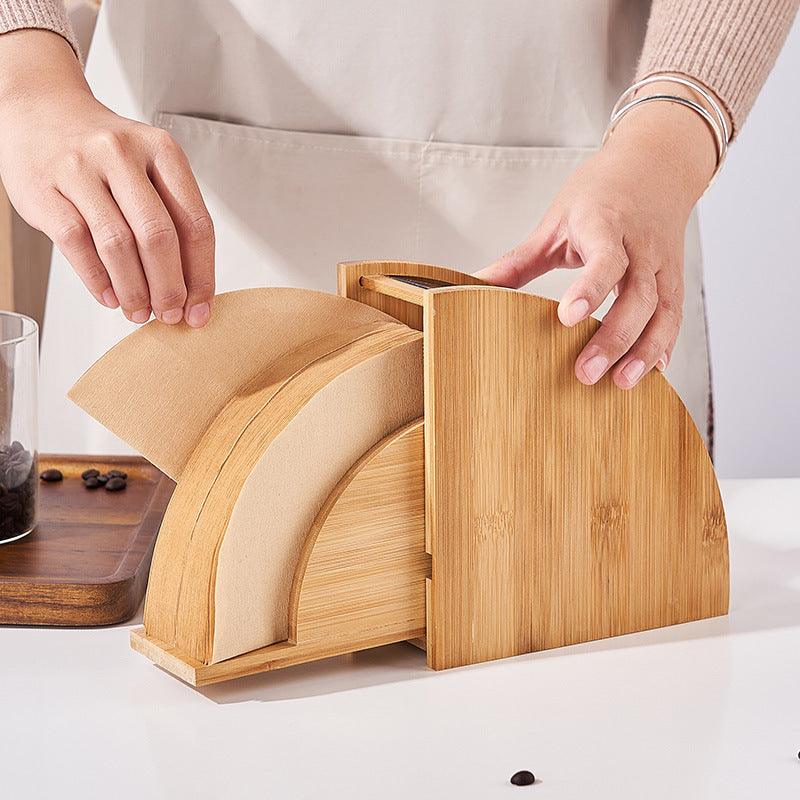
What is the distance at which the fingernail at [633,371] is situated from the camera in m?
0.75

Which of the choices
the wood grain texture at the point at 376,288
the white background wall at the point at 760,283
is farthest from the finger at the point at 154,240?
the white background wall at the point at 760,283

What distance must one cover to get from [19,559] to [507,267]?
403 millimetres

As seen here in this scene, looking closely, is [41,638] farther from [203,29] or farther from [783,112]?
[783,112]

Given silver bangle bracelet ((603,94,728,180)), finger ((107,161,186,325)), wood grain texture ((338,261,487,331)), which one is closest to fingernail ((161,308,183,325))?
finger ((107,161,186,325))

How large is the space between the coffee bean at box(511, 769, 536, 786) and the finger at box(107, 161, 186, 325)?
0.33 meters

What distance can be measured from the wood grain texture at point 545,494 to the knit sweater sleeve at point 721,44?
34 centimetres

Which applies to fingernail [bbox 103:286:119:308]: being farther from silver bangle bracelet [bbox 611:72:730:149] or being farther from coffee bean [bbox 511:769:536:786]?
silver bangle bracelet [bbox 611:72:730:149]

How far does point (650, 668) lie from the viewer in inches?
28.4

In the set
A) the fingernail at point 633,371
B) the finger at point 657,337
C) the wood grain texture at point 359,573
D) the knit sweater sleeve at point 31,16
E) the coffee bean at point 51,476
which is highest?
the knit sweater sleeve at point 31,16

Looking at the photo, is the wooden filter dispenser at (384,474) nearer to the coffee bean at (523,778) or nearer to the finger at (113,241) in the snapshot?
the finger at (113,241)

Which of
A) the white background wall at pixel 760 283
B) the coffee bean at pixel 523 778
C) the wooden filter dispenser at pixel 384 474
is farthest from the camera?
the white background wall at pixel 760 283

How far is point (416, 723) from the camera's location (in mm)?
641

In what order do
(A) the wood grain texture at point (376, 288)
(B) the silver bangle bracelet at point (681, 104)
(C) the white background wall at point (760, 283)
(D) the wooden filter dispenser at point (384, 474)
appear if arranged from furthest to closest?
(C) the white background wall at point (760, 283) → (B) the silver bangle bracelet at point (681, 104) → (A) the wood grain texture at point (376, 288) → (D) the wooden filter dispenser at point (384, 474)

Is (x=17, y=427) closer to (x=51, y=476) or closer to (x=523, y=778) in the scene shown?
(x=51, y=476)
